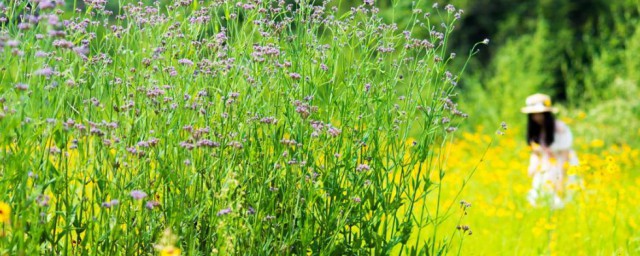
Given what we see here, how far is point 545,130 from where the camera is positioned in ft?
25.2

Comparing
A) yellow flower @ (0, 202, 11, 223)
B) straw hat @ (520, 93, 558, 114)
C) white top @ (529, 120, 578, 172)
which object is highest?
yellow flower @ (0, 202, 11, 223)

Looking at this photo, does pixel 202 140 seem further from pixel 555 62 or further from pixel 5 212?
pixel 555 62

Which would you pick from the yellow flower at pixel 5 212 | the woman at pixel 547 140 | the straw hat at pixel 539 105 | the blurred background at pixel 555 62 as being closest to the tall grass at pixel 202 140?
the yellow flower at pixel 5 212

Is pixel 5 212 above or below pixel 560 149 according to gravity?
above

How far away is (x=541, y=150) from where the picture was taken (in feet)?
25.0

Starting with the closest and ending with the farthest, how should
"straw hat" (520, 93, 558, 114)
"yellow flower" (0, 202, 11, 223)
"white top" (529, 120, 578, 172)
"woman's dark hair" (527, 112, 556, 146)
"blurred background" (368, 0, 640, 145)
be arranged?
"yellow flower" (0, 202, 11, 223)
"white top" (529, 120, 578, 172)
"woman's dark hair" (527, 112, 556, 146)
"straw hat" (520, 93, 558, 114)
"blurred background" (368, 0, 640, 145)

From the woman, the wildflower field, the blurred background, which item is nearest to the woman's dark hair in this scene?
the woman

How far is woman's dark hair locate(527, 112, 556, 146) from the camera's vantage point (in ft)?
25.1

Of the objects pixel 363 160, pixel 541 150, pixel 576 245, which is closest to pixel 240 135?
pixel 363 160

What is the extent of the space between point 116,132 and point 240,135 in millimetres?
418

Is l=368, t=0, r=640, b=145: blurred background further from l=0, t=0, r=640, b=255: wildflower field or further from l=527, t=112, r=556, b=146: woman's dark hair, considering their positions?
l=0, t=0, r=640, b=255: wildflower field

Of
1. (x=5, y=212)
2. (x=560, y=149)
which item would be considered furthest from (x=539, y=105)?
(x=5, y=212)

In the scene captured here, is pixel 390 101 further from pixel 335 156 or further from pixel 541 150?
pixel 541 150

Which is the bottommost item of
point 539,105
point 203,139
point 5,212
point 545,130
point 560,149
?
point 560,149
